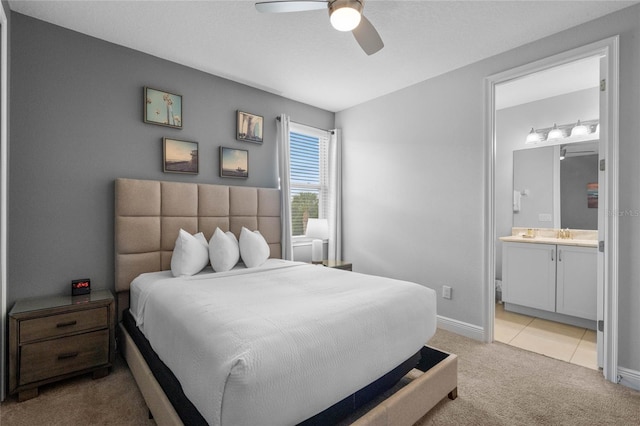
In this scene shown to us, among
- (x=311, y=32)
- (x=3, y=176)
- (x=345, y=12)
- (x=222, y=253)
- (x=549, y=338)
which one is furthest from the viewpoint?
(x=549, y=338)

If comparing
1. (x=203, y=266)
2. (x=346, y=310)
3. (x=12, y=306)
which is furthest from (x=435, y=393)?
(x=12, y=306)

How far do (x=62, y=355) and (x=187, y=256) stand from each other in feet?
3.37

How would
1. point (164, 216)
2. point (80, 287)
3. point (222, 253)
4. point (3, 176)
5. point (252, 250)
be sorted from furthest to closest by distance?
1. point (252, 250)
2. point (164, 216)
3. point (222, 253)
4. point (80, 287)
5. point (3, 176)

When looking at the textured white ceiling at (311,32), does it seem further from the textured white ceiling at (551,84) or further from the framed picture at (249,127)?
the textured white ceiling at (551,84)

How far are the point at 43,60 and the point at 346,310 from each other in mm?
2970

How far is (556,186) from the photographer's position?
4000mm

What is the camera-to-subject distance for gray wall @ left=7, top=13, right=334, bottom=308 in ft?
7.62

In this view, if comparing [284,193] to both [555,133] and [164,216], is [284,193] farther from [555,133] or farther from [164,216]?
[555,133]

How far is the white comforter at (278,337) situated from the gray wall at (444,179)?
1364 millimetres

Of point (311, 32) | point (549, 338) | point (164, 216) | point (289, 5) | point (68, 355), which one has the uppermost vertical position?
point (311, 32)

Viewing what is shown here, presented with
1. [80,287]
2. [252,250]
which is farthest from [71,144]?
[252,250]

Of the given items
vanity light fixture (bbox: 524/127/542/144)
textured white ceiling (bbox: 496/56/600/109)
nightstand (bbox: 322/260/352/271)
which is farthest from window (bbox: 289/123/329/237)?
vanity light fixture (bbox: 524/127/542/144)

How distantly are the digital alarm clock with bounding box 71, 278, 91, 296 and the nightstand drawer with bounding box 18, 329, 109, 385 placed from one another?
0.39 m

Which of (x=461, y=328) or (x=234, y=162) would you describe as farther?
(x=234, y=162)
